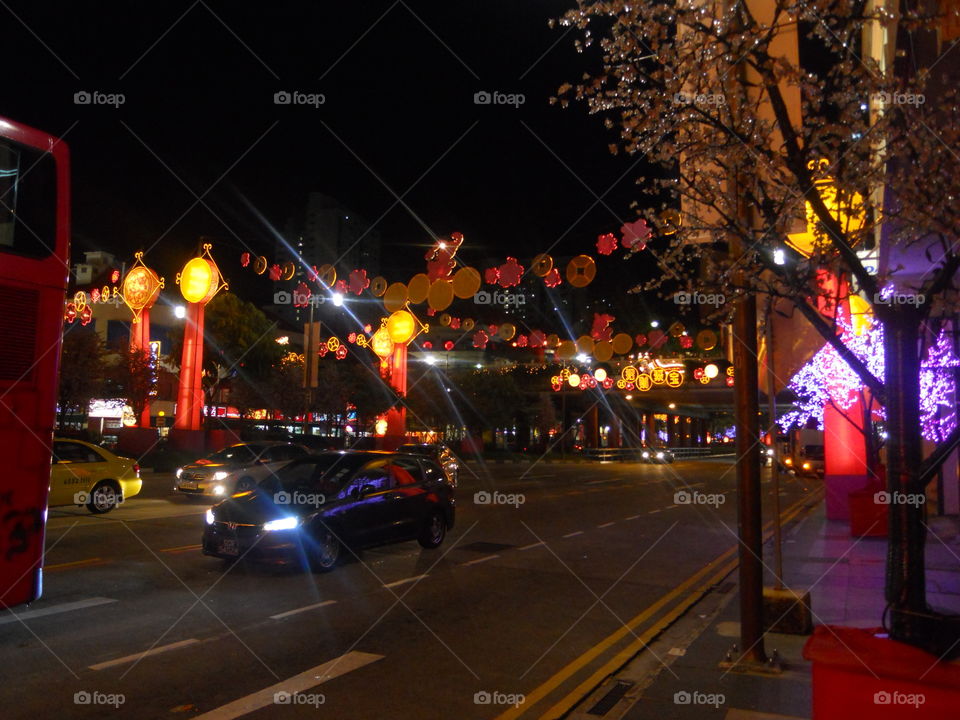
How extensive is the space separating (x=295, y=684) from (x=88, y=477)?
11.4 m

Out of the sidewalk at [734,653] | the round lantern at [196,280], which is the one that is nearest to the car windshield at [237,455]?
the round lantern at [196,280]

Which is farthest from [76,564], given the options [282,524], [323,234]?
[323,234]

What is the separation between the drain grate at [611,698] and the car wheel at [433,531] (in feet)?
22.8

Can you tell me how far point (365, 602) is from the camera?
377 inches

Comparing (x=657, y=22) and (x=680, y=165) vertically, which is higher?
(x=657, y=22)

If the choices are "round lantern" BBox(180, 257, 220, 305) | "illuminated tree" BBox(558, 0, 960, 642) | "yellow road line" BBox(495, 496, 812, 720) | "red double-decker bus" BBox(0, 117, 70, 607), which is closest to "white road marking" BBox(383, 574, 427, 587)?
"yellow road line" BBox(495, 496, 812, 720)

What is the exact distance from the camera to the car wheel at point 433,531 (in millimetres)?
13539

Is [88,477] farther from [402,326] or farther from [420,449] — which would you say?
[420,449]

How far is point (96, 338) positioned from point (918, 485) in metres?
33.3

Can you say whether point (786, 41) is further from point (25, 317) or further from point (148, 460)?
point (148, 460)

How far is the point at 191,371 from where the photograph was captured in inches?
1330

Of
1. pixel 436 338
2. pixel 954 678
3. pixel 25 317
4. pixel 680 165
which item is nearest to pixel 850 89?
pixel 680 165

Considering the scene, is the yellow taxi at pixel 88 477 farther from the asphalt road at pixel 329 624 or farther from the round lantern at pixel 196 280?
the round lantern at pixel 196 280

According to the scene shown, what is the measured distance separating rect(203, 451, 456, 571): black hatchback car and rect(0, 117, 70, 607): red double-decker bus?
4.35 metres
